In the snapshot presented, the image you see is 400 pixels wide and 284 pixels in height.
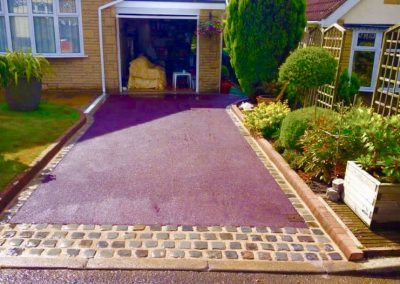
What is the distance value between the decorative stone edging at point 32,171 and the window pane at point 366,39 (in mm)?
9689

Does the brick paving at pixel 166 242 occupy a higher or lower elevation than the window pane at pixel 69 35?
lower

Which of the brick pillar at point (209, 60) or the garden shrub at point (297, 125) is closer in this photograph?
the garden shrub at point (297, 125)

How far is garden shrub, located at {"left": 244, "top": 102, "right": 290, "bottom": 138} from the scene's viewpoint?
7.73 m

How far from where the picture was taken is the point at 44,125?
26.3 ft

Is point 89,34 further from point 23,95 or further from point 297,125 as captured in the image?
point 297,125

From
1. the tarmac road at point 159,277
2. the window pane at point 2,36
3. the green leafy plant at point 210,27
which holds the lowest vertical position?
the tarmac road at point 159,277

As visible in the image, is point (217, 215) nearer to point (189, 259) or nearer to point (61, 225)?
point (189, 259)

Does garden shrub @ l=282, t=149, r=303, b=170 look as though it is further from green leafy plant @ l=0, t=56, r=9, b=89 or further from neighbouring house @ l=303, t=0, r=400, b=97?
neighbouring house @ l=303, t=0, r=400, b=97

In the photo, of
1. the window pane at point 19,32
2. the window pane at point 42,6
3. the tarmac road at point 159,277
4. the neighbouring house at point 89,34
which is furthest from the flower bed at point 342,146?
the window pane at point 19,32

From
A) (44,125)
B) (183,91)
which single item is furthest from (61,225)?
(183,91)

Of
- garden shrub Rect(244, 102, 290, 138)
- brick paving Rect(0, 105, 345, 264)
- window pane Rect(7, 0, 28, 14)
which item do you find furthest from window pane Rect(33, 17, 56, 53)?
brick paving Rect(0, 105, 345, 264)

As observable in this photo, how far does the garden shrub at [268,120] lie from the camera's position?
7734 mm

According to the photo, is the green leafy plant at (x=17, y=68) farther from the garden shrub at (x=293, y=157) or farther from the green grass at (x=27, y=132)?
the garden shrub at (x=293, y=157)

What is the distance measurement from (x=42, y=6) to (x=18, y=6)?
747mm
